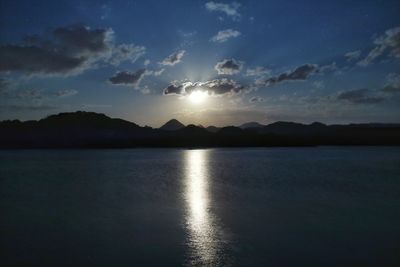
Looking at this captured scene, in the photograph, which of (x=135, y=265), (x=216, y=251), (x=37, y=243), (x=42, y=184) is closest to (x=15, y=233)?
(x=37, y=243)

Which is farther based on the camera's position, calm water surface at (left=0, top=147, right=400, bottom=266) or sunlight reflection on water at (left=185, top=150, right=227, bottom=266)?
calm water surface at (left=0, top=147, right=400, bottom=266)

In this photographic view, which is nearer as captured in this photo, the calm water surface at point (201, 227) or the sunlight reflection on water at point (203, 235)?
the sunlight reflection on water at point (203, 235)

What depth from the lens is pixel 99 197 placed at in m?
29.7

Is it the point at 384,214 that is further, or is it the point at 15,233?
the point at 384,214

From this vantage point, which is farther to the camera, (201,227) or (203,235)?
(201,227)

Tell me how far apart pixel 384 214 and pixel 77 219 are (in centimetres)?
1841

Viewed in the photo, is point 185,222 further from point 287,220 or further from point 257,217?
point 287,220

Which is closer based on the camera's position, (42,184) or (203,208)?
(203,208)

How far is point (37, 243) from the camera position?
15648mm

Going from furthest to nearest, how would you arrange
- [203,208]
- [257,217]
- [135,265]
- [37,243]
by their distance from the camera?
1. [203,208]
2. [257,217]
3. [37,243]
4. [135,265]

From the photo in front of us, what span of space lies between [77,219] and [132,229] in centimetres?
478

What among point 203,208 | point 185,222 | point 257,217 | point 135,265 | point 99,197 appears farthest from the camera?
point 99,197

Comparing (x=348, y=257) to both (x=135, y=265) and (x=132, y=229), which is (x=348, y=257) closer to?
(x=135, y=265)

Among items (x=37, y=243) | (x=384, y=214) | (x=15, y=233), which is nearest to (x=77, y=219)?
(x=15, y=233)
